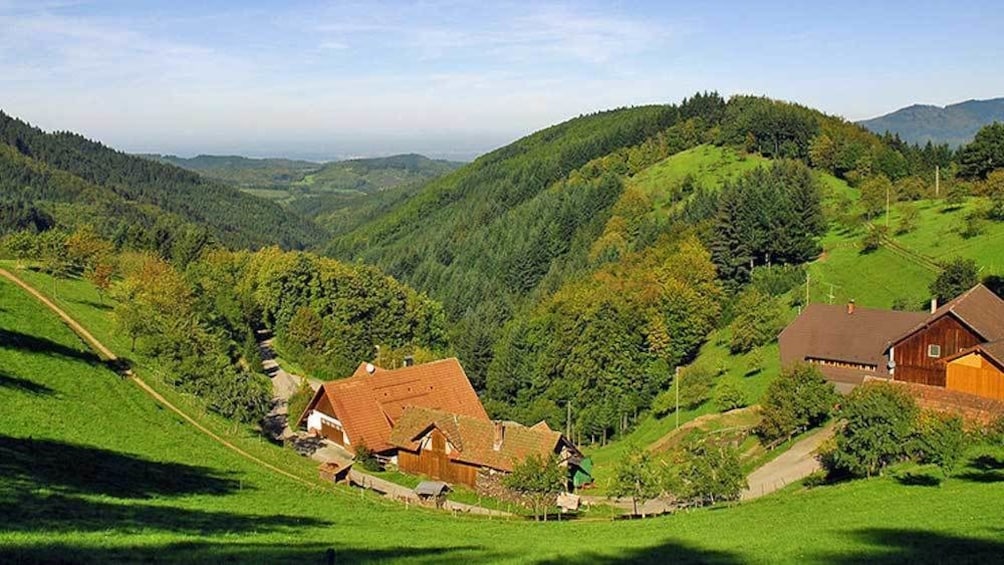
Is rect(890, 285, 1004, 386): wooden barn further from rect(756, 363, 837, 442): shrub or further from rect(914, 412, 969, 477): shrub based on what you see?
rect(914, 412, 969, 477): shrub

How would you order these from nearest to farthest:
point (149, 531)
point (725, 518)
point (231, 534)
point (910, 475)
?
point (149, 531), point (231, 534), point (725, 518), point (910, 475)

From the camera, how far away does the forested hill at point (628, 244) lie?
70.8 meters

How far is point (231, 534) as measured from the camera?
1923cm

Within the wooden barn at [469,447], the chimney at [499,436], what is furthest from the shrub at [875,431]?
the chimney at [499,436]

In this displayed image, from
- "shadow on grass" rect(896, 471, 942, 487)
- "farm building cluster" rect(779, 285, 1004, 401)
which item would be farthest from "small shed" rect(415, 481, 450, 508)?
"farm building cluster" rect(779, 285, 1004, 401)

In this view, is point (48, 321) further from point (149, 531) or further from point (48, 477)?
point (149, 531)

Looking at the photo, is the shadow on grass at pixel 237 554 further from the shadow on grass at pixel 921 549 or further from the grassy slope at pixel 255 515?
the shadow on grass at pixel 921 549

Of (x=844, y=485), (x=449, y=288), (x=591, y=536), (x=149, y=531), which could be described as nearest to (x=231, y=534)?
(x=149, y=531)

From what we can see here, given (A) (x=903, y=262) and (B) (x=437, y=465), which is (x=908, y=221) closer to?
(A) (x=903, y=262)

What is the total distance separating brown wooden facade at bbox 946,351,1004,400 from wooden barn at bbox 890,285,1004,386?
5.48 feet

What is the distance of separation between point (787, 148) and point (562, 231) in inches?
1508

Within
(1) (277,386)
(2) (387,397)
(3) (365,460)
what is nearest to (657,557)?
(3) (365,460)

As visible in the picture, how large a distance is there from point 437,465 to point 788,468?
21.0m

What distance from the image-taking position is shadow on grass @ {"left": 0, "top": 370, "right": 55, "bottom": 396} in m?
29.1
